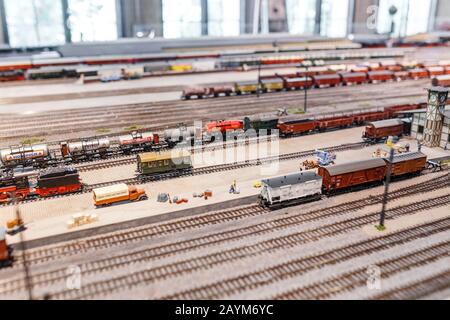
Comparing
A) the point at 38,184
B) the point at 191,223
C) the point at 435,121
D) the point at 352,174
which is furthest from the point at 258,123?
the point at 38,184

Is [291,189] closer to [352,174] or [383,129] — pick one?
[352,174]

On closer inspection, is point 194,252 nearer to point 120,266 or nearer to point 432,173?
point 120,266

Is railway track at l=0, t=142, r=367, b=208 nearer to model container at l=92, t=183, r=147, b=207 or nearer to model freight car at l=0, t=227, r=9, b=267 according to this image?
model container at l=92, t=183, r=147, b=207

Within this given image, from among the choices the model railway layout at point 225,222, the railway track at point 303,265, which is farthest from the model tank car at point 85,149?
the railway track at point 303,265

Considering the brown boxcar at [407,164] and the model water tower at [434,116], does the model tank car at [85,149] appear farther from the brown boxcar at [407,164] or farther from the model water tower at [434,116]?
the model water tower at [434,116]

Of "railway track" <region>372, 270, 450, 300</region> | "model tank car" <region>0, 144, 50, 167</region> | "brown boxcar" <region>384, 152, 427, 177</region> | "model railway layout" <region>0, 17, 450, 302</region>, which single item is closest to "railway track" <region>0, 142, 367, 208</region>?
"model railway layout" <region>0, 17, 450, 302</region>
